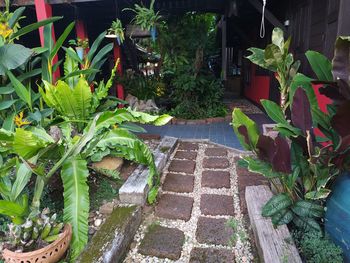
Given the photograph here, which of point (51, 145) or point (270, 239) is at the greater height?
point (51, 145)

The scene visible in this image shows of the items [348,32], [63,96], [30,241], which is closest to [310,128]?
[348,32]

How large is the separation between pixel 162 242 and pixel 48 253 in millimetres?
763

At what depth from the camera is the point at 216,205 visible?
7.48 ft

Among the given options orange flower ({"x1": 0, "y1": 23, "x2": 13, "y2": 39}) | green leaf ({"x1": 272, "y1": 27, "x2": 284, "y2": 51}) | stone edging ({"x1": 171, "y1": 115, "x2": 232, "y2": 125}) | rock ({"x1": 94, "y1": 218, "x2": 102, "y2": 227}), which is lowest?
stone edging ({"x1": 171, "y1": 115, "x2": 232, "y2": 125})

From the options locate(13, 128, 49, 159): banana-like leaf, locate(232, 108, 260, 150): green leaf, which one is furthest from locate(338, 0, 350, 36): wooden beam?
locate(13, 128, 49, 159): banana-like leaf

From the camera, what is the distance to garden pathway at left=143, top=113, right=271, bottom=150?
410 cm

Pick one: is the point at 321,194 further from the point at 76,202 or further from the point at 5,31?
the point at 5,31

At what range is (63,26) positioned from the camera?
7293mm

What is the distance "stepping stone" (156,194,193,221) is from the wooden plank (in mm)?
549

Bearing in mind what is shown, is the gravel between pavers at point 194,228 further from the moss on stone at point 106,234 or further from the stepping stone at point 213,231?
the moss on stone at point 106,234

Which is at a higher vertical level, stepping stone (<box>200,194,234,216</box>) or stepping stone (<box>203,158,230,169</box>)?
stepping stone (<box>200,194,234,216</box>)

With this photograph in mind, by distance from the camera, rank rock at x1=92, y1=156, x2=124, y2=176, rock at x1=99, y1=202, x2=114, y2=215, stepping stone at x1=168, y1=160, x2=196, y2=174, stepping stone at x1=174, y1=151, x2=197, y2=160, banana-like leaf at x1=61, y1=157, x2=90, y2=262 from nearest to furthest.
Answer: banana-like leaf at x1=61, y1=157, x2=90, y2=262
rock at x1=99, y1=202, x2=114, y2=215
rock at x1=92, y1=156, x2=124, y2=176
stepping stone at x1=168, y1=160, x2=196, y2=174
stepping stone at x1=174, y1=151, x2=197, y2=160

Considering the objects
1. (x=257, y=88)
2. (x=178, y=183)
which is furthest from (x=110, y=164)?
(x=257, y=88)

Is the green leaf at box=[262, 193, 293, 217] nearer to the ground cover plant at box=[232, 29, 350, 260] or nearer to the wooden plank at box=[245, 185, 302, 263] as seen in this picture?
the ground cover plant at box=[232, 29, 350, 260]
